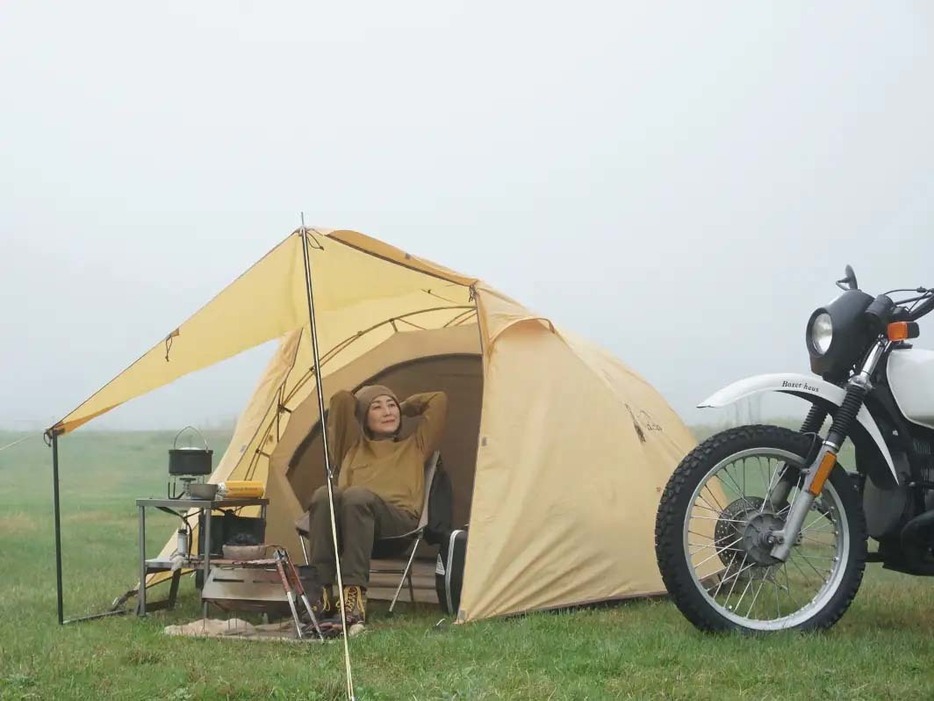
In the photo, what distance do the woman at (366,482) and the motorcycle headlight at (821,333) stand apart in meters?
1.82

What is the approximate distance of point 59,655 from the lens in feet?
11.5

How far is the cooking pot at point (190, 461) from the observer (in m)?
4.79

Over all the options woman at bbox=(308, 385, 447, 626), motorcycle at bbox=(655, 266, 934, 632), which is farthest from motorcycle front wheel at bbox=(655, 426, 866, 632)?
woman at bbox=(308, 385, 447, 626)

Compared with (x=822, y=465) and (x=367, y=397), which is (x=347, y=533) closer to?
(x=367, y=397)

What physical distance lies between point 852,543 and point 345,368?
3301 mm

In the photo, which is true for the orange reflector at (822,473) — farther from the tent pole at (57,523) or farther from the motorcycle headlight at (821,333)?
the tent pole at (57,523)

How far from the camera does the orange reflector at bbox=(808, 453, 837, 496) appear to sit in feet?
11.0

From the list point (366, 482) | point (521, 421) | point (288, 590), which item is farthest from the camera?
point (366, 482)

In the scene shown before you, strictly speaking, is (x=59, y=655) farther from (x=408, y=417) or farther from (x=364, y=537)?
(x=408, y=417)

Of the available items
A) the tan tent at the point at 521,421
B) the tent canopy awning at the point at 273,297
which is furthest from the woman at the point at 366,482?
the tent canopy awning at the point at 273,297

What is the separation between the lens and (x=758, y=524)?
11.1 ft

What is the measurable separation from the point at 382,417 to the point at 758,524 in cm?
205

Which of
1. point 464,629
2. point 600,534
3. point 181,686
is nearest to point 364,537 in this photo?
point 464,629

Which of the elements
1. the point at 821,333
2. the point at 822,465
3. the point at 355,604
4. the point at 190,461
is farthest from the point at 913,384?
the point at 190,461
